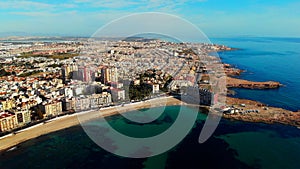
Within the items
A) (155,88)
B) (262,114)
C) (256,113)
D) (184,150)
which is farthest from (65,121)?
(262,114)

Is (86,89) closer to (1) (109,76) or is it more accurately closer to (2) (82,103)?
(2) (82,103)

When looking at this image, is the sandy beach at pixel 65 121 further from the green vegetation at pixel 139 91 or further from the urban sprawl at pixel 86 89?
the green vegetation at pixel 139 91

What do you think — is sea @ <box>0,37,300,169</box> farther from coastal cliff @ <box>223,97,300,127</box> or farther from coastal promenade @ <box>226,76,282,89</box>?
coastal promenade @ <box>226,76,282,89</box>

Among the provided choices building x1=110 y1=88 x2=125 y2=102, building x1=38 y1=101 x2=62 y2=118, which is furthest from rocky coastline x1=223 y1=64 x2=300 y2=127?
building x1=38 y1=101 x2=62 y2=118

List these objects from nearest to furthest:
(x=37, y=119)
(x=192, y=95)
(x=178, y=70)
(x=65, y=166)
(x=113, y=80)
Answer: (x=65, y=166)
(x=37, y=119)
(x=192, y=95)
(x=113, y=80)
(x=178, y=70)

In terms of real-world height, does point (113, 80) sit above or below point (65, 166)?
above

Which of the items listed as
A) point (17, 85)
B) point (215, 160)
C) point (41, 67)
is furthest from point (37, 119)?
point (41, 67)

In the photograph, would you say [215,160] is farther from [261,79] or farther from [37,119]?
[261,79]
